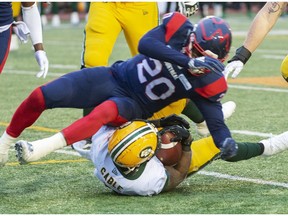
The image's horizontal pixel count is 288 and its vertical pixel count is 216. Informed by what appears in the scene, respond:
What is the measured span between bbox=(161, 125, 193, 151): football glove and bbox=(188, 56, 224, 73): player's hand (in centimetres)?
43

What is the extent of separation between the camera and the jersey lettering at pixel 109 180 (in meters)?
4.63

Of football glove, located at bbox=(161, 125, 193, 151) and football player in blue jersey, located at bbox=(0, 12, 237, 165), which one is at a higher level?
football player in blue jersey, located at bbox=(0, 12, 237, 165)

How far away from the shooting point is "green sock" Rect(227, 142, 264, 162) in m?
4.77

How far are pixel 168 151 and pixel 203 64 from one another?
584mm


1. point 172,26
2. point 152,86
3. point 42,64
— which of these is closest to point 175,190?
point 152,86

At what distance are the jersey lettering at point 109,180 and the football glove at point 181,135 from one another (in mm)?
383

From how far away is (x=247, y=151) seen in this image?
15.8ft

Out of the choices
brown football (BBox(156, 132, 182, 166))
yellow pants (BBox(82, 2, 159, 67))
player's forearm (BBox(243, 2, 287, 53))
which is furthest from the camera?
yellow pants (BBox(82, 2, 159, 67))

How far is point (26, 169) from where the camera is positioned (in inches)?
212

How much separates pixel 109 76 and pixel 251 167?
1128 millimetres

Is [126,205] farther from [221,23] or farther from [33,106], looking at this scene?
[221,23]

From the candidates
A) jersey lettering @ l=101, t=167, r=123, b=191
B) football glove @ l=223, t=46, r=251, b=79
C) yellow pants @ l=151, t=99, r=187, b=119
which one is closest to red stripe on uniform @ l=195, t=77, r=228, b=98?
football glove @ l=223, t=46, r=251, b=79

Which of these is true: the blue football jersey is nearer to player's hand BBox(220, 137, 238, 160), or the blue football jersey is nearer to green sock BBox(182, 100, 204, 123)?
green sock BBox(182, 100, 204, 123)

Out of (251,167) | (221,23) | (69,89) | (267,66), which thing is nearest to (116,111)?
(69,89)
